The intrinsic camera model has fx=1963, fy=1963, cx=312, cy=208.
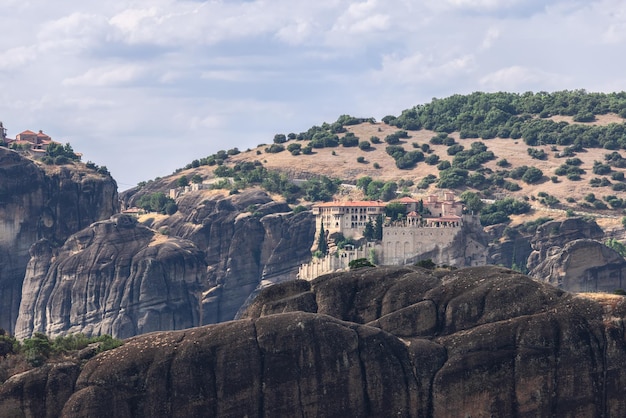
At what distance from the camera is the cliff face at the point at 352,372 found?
138 meters

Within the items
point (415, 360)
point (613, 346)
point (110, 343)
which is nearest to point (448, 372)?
point (415, 360)

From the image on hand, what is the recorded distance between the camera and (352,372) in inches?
5492

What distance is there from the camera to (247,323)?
141375 millimetres

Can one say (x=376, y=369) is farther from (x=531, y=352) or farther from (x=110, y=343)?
(x=110, y=343)

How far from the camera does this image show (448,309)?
145 m

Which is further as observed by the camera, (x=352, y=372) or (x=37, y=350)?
(x=37, y=350)

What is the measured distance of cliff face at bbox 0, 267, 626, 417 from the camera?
13800 centimetres

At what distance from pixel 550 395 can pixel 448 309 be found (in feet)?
35.8

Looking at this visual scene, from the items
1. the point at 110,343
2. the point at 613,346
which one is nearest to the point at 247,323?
the point at 110,343

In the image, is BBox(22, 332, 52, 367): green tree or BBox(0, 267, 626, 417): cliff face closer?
BBox(0, 267, 626, 417): cliff face

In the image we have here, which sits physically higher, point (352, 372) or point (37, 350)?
point (37, 350)

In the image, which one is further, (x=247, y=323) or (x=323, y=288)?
(x=323, y=288)

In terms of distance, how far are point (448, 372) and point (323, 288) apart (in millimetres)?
15926

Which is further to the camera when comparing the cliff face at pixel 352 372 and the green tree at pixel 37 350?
the green tree at pixel 37 350
